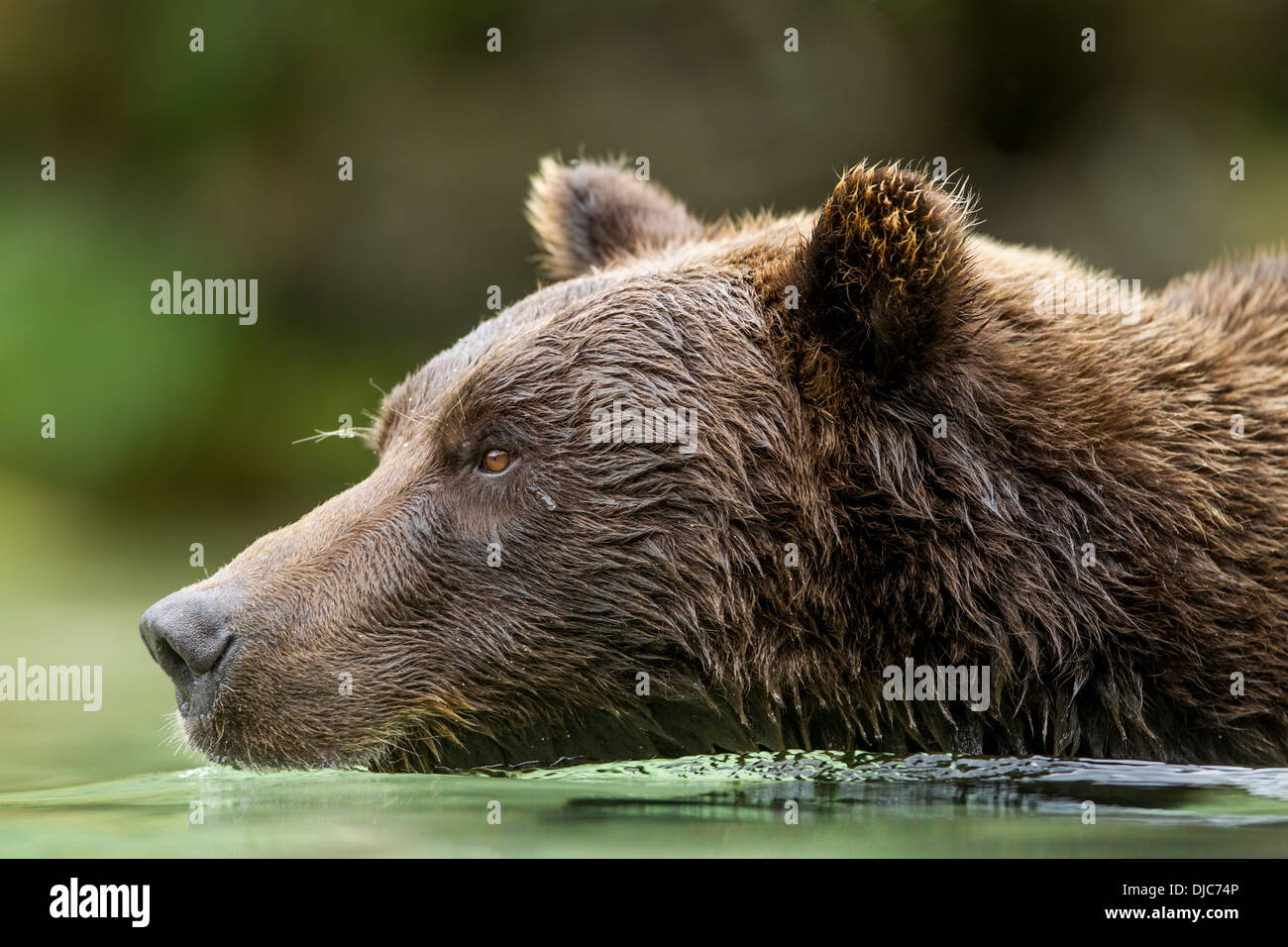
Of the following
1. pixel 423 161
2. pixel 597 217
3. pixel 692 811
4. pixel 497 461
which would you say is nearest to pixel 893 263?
pixel 497 461

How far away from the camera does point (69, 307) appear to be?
40.3 ft

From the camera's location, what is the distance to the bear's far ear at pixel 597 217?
6086 millimetres

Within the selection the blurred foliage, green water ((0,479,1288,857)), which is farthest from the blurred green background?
green water ((0,479,1288,857))

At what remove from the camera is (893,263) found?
4.24 meters

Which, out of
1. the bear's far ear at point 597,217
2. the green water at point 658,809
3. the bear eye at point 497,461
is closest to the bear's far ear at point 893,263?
the bear eye at point 497,461

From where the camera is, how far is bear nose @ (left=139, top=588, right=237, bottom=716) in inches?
166

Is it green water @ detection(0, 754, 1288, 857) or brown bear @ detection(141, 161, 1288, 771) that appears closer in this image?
green water @ detection(0, 754, 1288, 857)

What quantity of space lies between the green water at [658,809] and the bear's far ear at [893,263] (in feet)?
4.22

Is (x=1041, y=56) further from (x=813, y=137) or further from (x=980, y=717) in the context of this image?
(x=980, y=717)

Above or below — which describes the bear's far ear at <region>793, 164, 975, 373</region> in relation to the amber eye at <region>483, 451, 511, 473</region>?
above

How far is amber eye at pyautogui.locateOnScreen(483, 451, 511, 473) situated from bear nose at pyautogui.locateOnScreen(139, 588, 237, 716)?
88 cm

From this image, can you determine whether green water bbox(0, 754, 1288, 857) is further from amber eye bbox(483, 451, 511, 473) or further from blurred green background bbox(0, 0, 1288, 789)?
blurred green background bbox(0, 0, 1288, 789)

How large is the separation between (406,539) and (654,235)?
2064 millimetres

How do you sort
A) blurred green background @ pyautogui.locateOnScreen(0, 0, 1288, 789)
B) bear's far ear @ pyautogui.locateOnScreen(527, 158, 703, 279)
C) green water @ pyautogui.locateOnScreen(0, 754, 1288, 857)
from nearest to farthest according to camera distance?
green water @ pyautogui.locateOnScreen(0, 754, 1288, 857), bear's far ear @ pyautogui.locateOnScreen(527, 158, 703, 279), blurred green background @ pyautogui.locateOnScreen(0, 0, 1288, 789)
